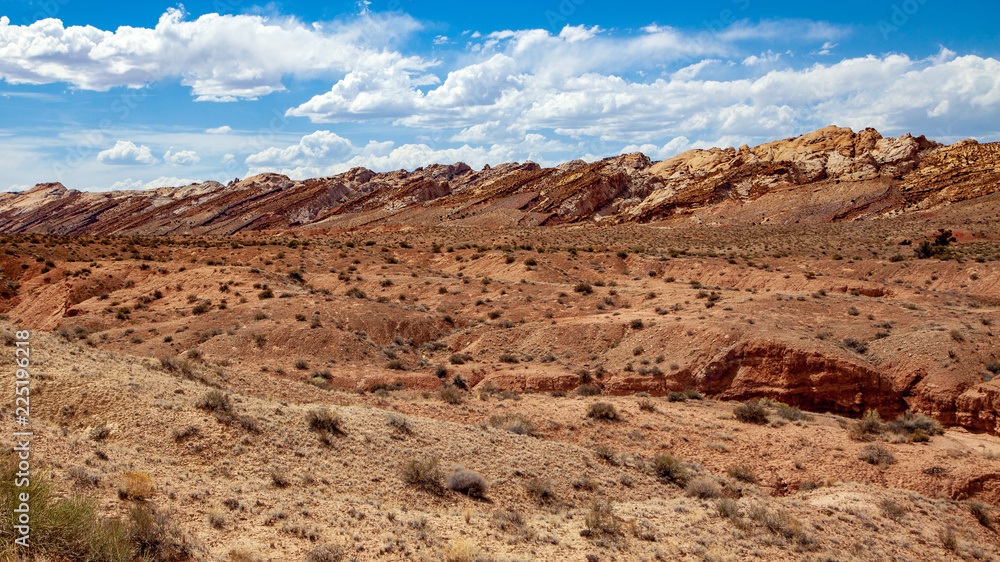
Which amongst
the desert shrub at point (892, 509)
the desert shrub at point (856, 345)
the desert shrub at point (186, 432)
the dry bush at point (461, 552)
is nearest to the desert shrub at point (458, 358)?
the desert shrub at point (186, 432)

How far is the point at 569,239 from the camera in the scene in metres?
56.4

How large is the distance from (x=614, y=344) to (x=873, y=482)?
32.4 feet

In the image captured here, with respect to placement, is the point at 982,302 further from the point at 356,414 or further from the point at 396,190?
the point at 396,190

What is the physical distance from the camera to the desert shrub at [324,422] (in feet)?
35.2

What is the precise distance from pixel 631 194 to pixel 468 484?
86624 mm

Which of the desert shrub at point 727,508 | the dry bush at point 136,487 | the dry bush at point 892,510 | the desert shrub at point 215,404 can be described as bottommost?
the dry bush at point 892,510

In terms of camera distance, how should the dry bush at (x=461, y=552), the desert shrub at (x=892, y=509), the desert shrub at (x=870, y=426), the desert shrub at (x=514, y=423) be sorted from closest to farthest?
1. the dry bush at (x=461, y=552)
2. the desert shrub at (x=892, y=509)
3. the desert shrub at (x=514, y=423)
4. the desert shrub at (x=870, y=426)

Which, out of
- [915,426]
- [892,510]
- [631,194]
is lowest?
[892,510]

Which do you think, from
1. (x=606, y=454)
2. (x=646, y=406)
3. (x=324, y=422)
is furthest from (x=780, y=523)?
(x=324, y=422)

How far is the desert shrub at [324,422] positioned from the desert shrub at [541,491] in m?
3.61

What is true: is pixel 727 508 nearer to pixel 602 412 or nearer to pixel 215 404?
pixel 602 412

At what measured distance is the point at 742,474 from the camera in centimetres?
1227

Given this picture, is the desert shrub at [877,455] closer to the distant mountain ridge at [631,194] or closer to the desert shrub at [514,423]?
the desert shrub at [514,423]

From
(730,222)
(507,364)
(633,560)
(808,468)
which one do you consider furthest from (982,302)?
(730,222)
